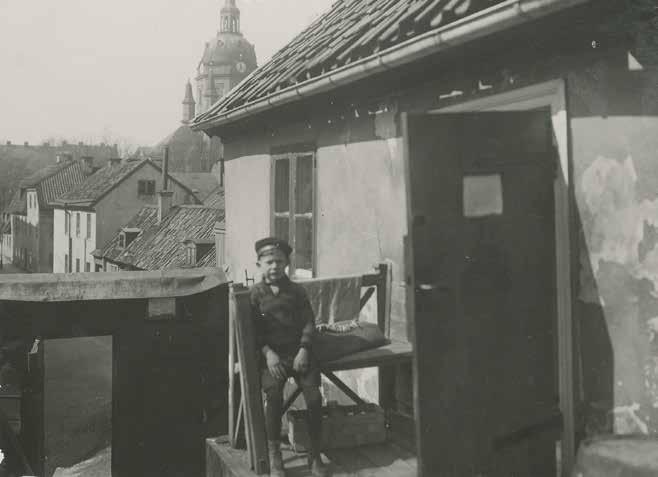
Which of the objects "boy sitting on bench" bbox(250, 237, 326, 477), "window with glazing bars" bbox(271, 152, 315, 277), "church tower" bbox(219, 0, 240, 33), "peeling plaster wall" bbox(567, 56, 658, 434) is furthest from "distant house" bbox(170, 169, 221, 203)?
"church tower" bbox(219, 0, 240, 33)

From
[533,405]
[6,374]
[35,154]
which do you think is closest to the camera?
[533,405]

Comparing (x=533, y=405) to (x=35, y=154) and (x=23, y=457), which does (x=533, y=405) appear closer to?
(x=23, y=457)

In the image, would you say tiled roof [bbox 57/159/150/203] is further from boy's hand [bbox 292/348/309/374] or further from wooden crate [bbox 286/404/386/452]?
boy's hand [bbox 292/348/309/374]

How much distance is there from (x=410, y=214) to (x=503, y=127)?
800 millimetres

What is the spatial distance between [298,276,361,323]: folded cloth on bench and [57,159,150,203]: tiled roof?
1305 inches

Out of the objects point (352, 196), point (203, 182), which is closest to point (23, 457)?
point (352, 196)

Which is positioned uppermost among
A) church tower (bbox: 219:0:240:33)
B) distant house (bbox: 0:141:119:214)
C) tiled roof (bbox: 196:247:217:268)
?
church tower (bbox: 219:0:240:33)

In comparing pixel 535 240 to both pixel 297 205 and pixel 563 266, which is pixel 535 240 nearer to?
pixel 563 266

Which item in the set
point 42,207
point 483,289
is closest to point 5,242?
point 42,207

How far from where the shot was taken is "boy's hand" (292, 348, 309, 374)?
4453mm

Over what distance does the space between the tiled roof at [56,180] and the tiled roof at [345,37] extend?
4094 centimetres

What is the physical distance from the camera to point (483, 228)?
13.0ft

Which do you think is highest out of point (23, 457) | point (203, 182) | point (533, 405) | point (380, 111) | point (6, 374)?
point (203, 182)

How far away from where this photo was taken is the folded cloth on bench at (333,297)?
5.88 metres
